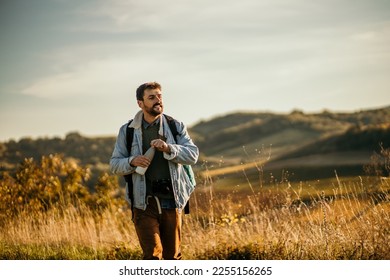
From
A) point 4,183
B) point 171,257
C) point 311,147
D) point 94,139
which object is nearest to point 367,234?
point 171,257

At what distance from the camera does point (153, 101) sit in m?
3.47

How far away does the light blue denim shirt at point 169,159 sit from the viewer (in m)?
3.41

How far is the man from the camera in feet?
11.2

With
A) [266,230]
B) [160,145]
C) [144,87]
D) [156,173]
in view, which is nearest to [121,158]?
[156,173]

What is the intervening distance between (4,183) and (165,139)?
4.25m

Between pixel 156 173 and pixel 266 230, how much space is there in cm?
145

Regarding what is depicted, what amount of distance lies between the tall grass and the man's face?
4.17 feet

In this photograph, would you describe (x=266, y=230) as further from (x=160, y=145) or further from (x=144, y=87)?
(x=144, y=87)

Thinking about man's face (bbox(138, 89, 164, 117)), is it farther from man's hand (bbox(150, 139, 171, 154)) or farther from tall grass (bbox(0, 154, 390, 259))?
tall grass (bbox(0, 154, 390, 259))

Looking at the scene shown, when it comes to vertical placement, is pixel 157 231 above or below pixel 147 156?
below

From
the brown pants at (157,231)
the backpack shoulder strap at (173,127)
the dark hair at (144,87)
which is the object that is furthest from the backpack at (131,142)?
the dark hair at (144,87)

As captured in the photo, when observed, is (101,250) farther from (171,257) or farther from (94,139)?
(94,139)
